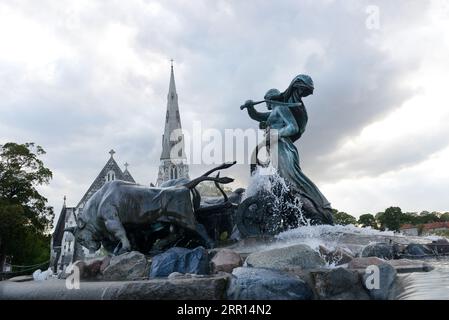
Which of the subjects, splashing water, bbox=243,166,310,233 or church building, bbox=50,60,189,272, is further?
church building, bbox=50,60,189,272

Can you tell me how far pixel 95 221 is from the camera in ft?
27.8

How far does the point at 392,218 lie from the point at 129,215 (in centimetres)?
5815

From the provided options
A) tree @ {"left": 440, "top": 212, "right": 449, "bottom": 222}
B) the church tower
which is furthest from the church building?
tree @ {"left": 440, "top": 212, "right": 449, "bottom": 222}

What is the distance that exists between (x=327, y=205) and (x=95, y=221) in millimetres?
5228

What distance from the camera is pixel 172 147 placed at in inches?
3337

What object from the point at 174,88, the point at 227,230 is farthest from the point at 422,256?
the point at 174,88

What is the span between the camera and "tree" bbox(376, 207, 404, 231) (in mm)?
59375

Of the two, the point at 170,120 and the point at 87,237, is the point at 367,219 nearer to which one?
the point at 170,120

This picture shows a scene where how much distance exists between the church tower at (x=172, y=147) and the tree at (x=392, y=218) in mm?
31602

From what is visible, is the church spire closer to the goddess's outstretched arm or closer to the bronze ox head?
the goddess's outstretched arm

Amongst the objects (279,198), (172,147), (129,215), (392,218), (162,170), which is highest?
(172,147)

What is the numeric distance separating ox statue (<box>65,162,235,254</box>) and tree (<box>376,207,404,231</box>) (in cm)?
5437

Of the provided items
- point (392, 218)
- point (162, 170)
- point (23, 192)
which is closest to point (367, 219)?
point (392, 218)

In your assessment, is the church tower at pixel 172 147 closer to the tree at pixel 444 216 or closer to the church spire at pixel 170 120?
the church spire at pixel 170 120
